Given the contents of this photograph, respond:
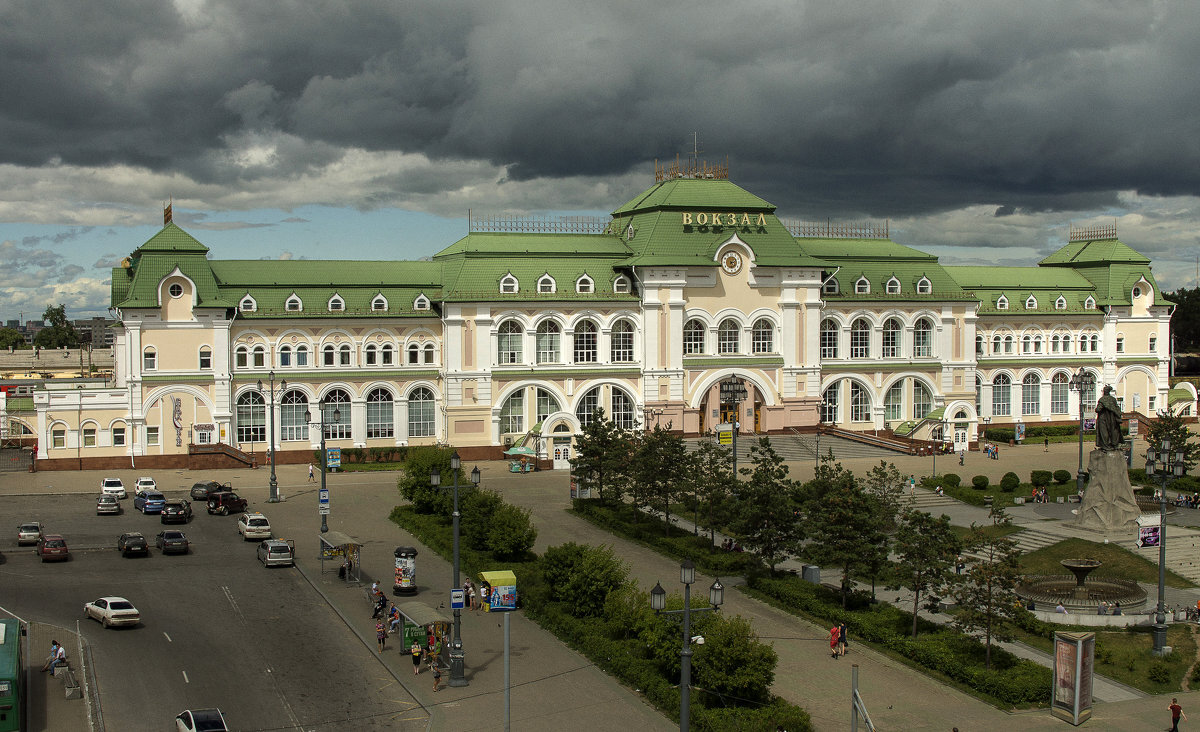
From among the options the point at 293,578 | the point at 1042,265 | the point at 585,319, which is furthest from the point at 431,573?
the point at 1042,265

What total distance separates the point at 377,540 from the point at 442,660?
18898mm

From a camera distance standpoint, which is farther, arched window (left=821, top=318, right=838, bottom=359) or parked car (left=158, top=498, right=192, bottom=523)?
arched window (left=821, top=318, right=838, bottom=359)

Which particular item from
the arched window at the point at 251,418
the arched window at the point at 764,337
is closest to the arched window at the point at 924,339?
the arched window at the point at 764,337

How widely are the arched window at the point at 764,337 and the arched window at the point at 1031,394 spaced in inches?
1054

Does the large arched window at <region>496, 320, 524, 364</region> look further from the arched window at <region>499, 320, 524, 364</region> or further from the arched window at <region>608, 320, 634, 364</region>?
the arched window at <region>608, 320, 634, 364</region>

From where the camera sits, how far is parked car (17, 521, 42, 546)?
2079 inches

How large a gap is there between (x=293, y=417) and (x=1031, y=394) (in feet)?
208

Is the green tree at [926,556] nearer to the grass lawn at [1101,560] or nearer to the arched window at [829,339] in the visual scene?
the grass lawn at [1101,560]

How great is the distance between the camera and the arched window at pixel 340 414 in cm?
8231

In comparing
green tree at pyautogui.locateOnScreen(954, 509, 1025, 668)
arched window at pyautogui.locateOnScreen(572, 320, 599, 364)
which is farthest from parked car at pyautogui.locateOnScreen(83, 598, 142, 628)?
arched window at pyautogui.locateOnScreen(572, 320, 599, 364)

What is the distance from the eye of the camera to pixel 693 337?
87.3 metres

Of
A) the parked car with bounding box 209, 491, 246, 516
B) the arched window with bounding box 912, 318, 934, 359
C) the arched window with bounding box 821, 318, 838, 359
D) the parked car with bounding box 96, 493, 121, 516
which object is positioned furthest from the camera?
the arched window with bounding box 912, 318, 934, 359

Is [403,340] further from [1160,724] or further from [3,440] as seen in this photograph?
[1160,724]

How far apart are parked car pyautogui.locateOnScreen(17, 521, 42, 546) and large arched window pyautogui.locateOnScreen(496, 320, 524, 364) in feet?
120
